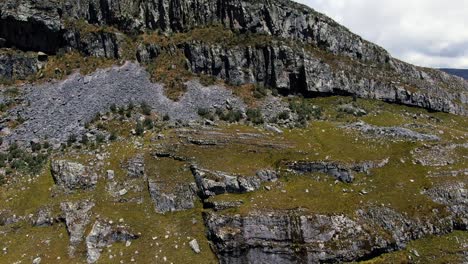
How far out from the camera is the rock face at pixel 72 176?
5497 centimetres

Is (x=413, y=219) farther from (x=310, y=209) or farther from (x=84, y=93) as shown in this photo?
(x=84, y=93)

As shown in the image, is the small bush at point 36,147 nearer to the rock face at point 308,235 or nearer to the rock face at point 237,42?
the rock face at point 237,42

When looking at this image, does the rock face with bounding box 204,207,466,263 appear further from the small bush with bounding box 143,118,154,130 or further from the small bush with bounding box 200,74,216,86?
the small bush with bounding box 200,74,216,86

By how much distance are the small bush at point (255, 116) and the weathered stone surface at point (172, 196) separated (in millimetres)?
19551

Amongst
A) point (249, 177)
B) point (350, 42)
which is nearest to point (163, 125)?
point (249, 177)

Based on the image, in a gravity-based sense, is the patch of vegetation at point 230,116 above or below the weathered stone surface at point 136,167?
above

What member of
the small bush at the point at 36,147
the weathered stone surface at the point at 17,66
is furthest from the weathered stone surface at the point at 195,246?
the weathered stone surface at the point at 17,66

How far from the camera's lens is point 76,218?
5066 cm

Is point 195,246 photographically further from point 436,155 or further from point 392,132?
point 436,155

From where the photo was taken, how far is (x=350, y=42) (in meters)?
97.5

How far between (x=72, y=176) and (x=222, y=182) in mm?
19631

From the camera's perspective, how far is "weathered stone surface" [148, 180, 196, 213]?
52881 mm

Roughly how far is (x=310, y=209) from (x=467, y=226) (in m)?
19.2

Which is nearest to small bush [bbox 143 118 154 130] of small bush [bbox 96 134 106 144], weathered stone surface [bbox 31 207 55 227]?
small bush [bbox 96 134 106 144]
